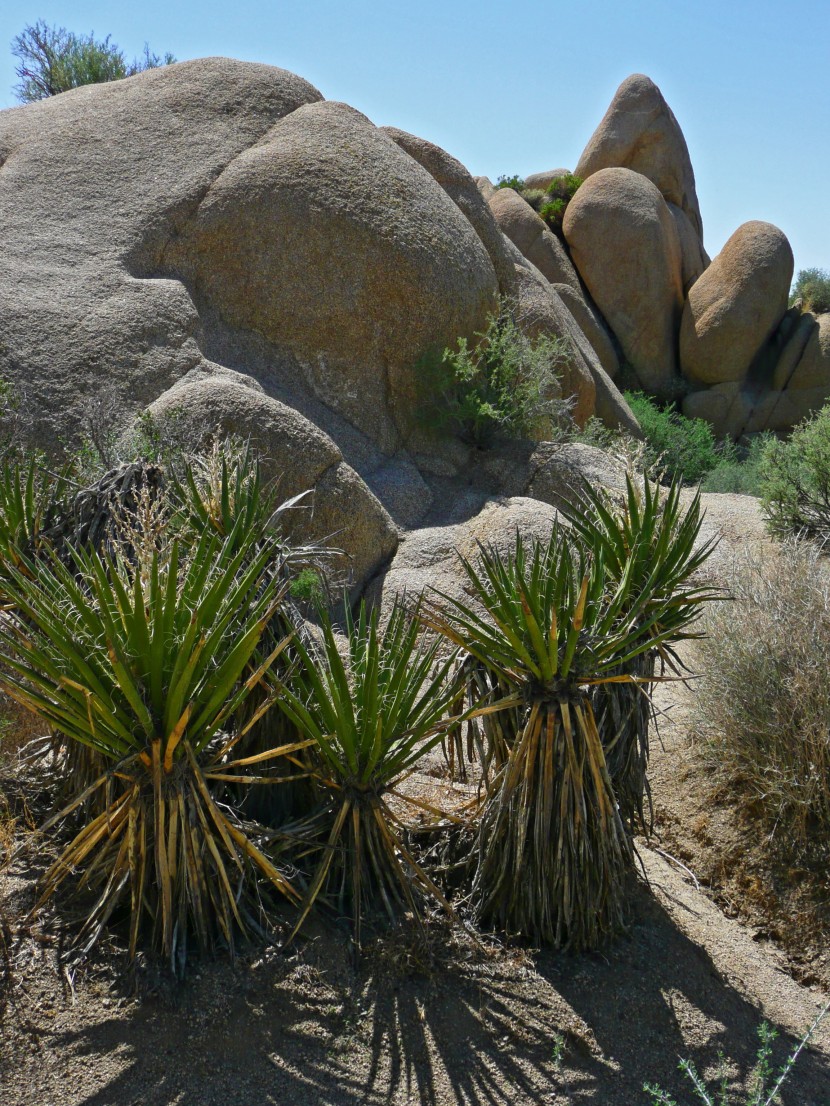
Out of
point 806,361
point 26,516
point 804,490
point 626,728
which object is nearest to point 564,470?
point 804,490

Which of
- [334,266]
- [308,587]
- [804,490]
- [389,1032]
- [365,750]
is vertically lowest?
[389,1032]

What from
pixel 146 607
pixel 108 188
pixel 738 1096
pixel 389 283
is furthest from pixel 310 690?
pixel 108 188

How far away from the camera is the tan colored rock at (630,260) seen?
69.6 ft

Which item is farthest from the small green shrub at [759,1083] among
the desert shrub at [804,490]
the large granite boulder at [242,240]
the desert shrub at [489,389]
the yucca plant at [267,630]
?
the desert shrub at [804,490]

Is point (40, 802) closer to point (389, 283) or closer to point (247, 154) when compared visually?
point (389, 283)

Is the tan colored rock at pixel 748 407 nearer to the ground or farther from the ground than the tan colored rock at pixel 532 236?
nearer to the ground

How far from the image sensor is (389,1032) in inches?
152

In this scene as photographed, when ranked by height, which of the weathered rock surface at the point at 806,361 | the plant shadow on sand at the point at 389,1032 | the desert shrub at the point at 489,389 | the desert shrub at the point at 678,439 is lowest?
the plant shadow on sand at the point at 389,1032

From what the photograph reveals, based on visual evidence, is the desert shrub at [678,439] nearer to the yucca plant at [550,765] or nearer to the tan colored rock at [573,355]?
the tan colored rock at [573,355]

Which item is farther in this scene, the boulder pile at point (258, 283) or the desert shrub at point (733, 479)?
the desert shrub at point (733, 479)

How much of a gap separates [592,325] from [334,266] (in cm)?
1137

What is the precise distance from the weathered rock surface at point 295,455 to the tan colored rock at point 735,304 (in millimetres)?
15118

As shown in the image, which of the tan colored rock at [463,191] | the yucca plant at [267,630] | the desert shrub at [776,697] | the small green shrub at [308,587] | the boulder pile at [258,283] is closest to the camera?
the yucca plant at [267,630]

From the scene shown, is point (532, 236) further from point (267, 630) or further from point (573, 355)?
point (267, 630)
